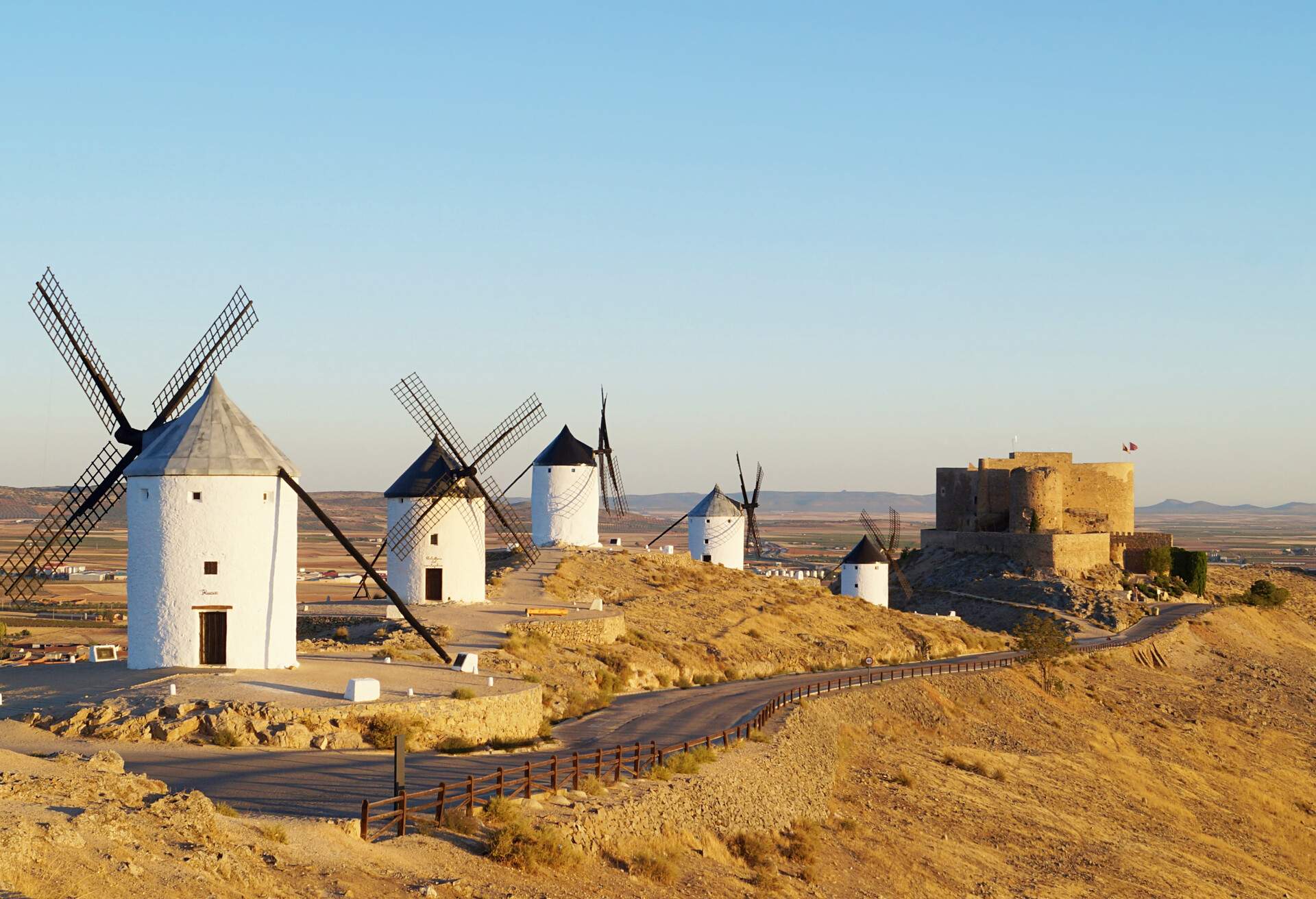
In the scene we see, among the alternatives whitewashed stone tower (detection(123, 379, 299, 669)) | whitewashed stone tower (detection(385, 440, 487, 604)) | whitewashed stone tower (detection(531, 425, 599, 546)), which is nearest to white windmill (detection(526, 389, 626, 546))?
whitewashed stone tower (detection(531, 425, 599, 546))

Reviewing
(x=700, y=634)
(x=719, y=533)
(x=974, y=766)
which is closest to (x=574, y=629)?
(x=700, y=634)

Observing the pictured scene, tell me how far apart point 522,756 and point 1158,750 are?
78.1 feet

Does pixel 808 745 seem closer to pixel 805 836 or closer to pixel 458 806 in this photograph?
pixel 805 836

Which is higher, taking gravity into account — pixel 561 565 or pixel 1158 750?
pixel 561 565

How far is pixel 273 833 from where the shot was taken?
46.0 ft

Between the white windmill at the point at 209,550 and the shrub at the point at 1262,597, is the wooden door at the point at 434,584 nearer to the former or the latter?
the white windmill at the point at 209,550

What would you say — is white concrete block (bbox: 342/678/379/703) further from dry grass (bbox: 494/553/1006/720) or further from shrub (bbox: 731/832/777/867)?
shrub (bbox: 731/832/777/867)

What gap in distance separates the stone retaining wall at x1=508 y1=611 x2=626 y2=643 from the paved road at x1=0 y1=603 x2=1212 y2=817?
624 centimetres

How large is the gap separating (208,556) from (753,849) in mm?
11919

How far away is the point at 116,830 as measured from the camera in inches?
496

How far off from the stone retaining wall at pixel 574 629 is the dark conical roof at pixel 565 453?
61.6ft

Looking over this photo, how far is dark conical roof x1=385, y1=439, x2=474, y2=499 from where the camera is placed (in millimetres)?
39375

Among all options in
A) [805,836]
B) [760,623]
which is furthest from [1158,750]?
[805,836]

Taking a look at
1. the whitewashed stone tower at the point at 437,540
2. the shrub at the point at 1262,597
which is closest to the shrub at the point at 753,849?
the whitewashed stone tower at the point at 437,540
